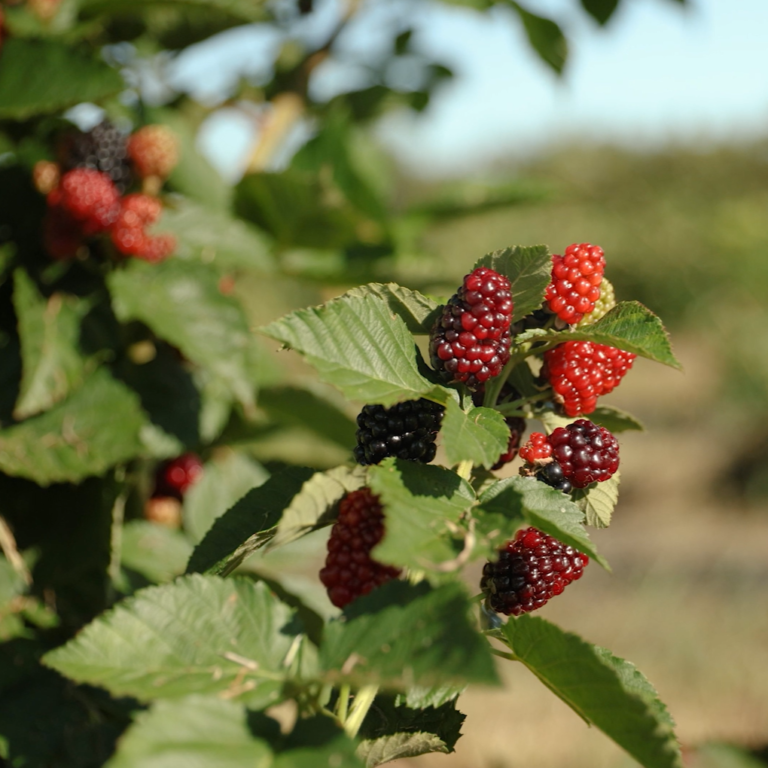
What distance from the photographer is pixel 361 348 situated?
0.45 metres

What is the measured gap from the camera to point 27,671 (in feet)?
2.41

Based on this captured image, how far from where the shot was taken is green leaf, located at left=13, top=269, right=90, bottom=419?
803 mm

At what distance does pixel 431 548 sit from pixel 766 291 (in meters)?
8.88

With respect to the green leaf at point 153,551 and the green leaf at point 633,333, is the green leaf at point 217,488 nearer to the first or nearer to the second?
the green leaf at point 153,551

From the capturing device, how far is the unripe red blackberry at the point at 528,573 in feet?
1.60

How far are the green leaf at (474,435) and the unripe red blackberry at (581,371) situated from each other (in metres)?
0.08

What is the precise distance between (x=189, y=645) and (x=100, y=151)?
635mm

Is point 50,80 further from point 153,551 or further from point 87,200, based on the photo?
point 153,551

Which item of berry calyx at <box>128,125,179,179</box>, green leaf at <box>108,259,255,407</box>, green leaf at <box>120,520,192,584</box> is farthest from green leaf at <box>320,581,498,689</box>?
berry calyx at <box>128,125,179,179</box>

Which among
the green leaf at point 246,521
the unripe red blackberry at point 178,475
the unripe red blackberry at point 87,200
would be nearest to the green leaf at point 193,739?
the green leaf at point 246,521

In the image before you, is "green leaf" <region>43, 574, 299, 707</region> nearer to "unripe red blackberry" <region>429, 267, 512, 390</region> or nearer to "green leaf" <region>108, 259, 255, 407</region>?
"unripe red blackberry" <region>429, 267, 512, 390</region>

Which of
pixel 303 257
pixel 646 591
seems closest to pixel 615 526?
pixel 646 591

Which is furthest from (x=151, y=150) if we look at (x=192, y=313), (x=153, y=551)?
(x=153, y=551)

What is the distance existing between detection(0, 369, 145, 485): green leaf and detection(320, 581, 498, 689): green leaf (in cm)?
49
